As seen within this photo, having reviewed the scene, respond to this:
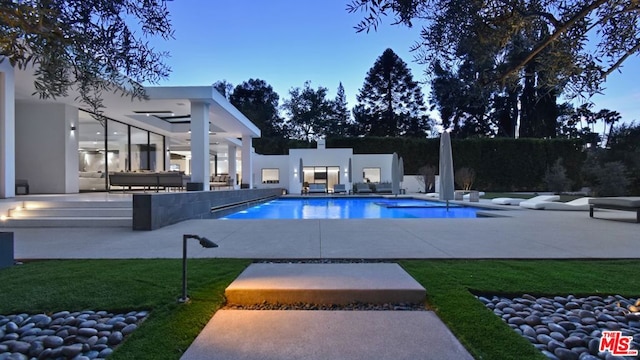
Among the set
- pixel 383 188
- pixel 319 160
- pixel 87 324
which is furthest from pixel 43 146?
pixel 383 188

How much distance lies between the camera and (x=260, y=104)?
4228cm

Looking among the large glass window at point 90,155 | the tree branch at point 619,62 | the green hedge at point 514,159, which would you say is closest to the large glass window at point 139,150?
the large glass window at point 90,155

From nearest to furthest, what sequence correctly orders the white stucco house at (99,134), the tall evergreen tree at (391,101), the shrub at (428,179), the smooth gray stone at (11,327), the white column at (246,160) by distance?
the smooth gray stone at (11,327)
the white stucco house at (99,134)
the white column at (246,160)
the shrub at (428,179)
the tall evergreen tree at (391,101)

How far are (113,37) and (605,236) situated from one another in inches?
294

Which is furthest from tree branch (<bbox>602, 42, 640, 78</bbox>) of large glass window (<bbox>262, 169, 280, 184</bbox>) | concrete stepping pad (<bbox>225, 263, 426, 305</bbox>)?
large glass window (<bbox>262, 169, 280, 184</bbox>)

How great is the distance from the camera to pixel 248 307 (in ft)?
10.0

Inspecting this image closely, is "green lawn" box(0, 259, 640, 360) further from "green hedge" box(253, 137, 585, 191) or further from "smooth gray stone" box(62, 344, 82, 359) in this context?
"green hedge" box(253, 137, 585, 191)

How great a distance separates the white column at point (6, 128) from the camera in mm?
8859

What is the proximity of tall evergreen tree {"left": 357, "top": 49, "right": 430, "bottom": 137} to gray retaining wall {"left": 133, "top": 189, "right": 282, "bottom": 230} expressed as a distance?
2787 cm

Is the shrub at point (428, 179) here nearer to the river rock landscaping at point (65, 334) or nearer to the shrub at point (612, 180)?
the shrub at point (612, 180)

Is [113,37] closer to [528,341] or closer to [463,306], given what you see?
[463,306]

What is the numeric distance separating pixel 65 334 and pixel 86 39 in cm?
198

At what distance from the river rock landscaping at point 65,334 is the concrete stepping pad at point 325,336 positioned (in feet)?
2.00

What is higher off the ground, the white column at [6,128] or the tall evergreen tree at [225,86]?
the tall evergreen tree at [225,86]
